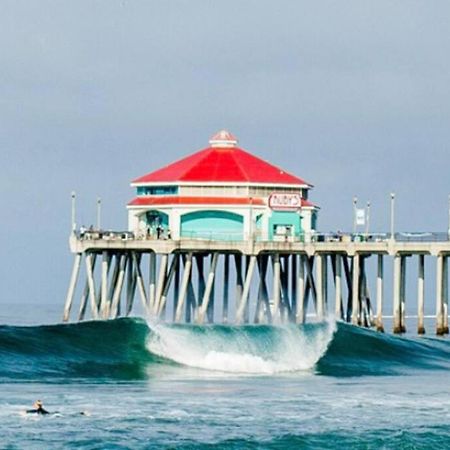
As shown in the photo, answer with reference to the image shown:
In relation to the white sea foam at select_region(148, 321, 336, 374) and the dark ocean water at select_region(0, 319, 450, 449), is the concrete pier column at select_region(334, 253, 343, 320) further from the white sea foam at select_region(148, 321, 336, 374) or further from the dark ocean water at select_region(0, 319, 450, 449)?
the white sea foam at select_region(148, 321, 336, 374)

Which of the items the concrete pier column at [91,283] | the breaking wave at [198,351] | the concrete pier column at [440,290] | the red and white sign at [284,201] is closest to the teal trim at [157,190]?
the concrete pier column at [91,283]

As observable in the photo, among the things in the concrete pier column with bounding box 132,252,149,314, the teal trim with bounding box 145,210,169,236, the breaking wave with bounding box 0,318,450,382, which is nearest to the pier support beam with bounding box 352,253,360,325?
the breaking wave with bounding box 0,318,450,382

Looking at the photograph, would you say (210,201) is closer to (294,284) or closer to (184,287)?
(184,287)

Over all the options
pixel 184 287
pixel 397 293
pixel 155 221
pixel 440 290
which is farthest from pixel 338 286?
pixel 155 221

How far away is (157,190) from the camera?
85.6 meters

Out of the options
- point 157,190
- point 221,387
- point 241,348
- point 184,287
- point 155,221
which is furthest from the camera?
point 155,221

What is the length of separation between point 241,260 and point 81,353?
68.3 ft

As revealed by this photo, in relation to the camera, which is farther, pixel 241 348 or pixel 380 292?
pixel 380 292

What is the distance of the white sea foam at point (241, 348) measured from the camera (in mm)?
68875

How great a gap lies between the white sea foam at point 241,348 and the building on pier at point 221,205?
353 inches

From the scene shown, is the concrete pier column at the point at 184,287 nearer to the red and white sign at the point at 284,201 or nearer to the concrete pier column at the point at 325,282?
the red and white sign at the point at 284,201

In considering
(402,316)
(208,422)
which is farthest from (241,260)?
(208,422)

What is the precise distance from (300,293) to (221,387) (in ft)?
90.2

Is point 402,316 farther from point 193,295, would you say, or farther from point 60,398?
point 60,398
